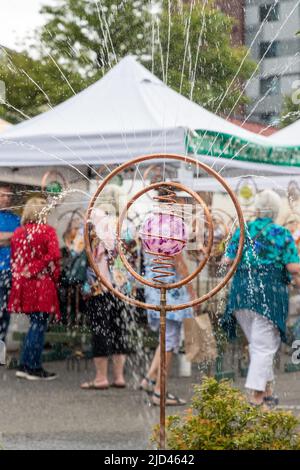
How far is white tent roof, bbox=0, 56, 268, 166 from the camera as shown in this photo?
27.0ft

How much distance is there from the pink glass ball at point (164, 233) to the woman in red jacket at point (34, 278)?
Result: 4.70m

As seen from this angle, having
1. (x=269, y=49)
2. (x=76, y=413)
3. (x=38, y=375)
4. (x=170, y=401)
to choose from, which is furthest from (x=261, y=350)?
(x=269, y=49)

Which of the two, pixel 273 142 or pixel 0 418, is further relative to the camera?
pixel 273 142

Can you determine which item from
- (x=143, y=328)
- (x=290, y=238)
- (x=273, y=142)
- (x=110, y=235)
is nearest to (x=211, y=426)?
(x=290, y=238)

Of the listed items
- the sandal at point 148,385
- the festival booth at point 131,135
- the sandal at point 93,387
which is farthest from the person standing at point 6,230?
the sandal at point 148,385

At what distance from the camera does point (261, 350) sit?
7.24 metres

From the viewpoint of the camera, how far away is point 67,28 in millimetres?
24594

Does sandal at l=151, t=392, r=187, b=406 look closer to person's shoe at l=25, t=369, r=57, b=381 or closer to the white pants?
the white pants

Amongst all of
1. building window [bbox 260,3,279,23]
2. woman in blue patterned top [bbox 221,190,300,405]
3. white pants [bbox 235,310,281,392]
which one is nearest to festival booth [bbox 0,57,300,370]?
woman in blue patterned top [bbox 221,190,300,405]

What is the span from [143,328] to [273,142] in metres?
2.43

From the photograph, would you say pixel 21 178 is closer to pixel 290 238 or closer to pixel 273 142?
pixel 273 142

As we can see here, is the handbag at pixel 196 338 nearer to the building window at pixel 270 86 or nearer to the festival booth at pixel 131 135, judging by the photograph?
the festival booth at pixel 131 135

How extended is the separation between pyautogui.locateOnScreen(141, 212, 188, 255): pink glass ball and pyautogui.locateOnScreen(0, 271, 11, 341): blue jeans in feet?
16.7

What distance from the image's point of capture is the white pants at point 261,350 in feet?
23.7
